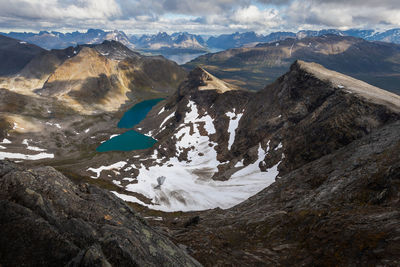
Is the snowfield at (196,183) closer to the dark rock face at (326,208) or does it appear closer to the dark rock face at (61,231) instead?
the dark rock face at (326,208)

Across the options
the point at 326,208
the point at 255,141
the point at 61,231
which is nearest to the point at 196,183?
the point at 255,141

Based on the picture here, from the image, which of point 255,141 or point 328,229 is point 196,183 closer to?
point 255,141

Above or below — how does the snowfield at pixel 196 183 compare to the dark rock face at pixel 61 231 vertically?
below

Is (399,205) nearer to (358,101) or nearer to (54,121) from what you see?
(358,101)

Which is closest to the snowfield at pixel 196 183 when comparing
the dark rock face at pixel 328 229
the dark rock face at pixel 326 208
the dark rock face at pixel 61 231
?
the dark rock face at pixel 326 208

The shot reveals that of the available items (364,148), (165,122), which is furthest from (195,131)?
(364,148)

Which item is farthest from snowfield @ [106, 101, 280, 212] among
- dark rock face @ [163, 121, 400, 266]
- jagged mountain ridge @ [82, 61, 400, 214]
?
dark rock face @ [163, 121, 400, 266]

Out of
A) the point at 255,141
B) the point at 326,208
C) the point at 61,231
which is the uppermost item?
the point at 61,231
